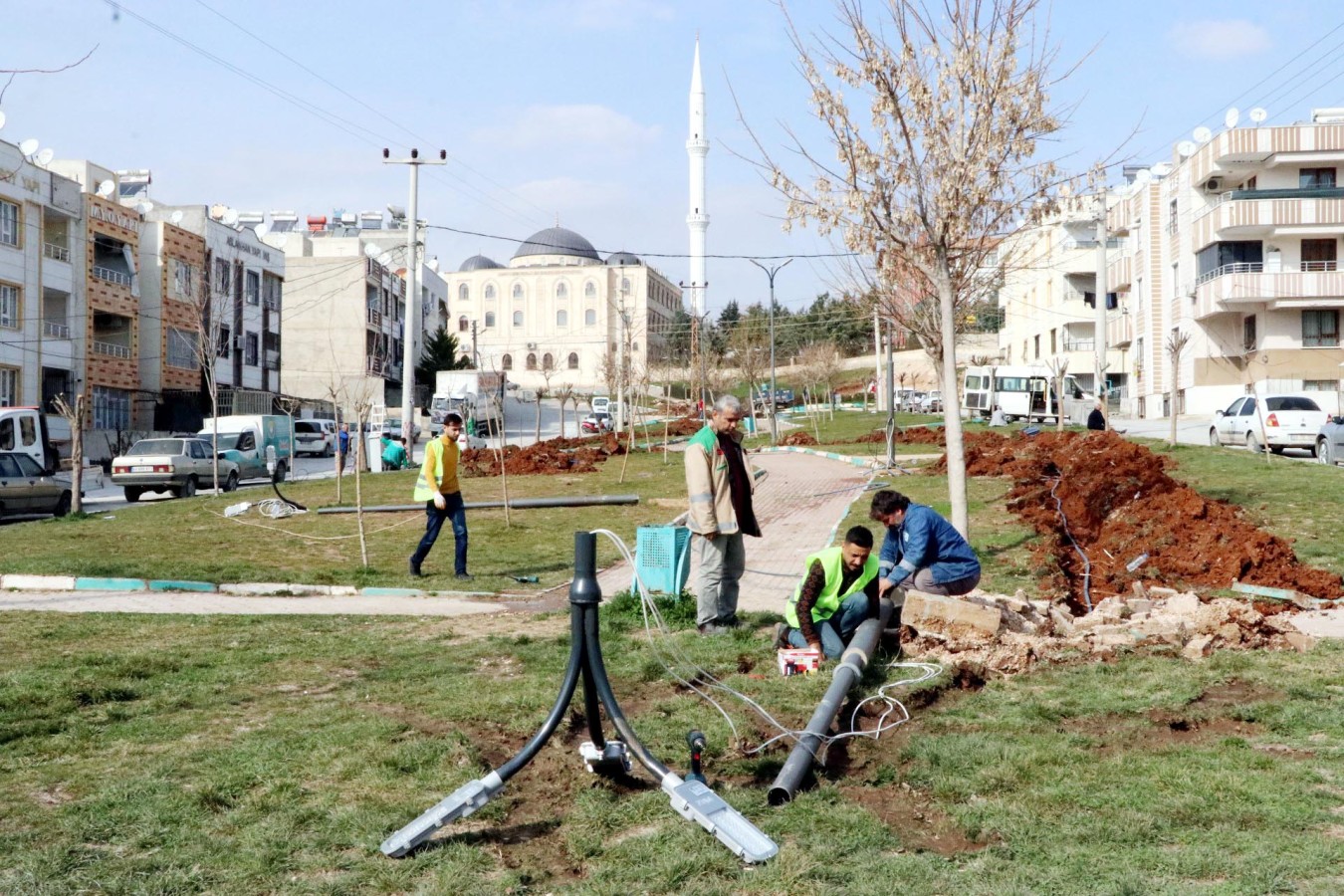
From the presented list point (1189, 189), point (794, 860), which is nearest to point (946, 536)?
point (794, 860)

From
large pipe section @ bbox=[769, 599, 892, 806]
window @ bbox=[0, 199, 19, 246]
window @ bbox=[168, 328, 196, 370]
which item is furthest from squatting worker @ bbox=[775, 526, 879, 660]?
window @ bbox=[168, 328, 196, 370]

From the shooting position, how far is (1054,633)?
8891mm

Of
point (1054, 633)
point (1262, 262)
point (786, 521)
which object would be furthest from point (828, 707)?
point (1262, 262)

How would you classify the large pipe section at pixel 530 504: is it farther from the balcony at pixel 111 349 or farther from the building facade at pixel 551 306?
the building facade at pixel 551 306

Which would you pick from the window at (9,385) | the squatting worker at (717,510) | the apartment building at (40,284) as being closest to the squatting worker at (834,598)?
the squatting worker at (717,510)

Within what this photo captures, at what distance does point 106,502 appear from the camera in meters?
28.7

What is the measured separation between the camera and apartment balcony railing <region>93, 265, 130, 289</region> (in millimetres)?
48406

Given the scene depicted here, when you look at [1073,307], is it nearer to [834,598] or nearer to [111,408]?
[111,408]

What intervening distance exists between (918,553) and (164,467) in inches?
925

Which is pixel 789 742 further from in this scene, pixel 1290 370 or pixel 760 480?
pixel 1290 370

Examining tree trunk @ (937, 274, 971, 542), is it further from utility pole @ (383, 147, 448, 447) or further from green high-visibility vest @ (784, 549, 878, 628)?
utility pole @ (383, 147, 448, 447)

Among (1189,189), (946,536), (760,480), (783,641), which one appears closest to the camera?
(783,641)

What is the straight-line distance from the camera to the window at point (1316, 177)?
48094mm

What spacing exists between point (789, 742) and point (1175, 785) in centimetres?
179
